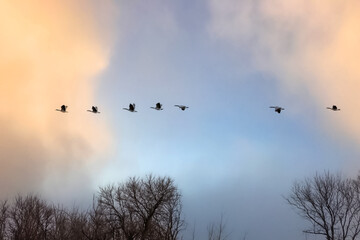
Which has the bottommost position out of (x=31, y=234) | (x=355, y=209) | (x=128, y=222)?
(x=31, y=234)

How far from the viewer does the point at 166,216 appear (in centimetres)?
4562

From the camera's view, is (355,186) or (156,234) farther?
(355,186)

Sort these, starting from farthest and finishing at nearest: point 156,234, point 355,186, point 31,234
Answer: point 355,186 < point 156,234 < point 31,234

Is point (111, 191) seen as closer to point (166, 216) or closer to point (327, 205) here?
point (166, 216)

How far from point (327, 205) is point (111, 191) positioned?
1091 inches

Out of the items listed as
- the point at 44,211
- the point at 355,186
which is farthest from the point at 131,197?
A: the point at 355,186

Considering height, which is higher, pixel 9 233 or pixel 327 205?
pixel 327 205

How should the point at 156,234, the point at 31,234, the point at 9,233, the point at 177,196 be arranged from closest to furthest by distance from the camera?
the point at 31,234 → the point at 156,234 → the point at 177,196 → the point at 9,233

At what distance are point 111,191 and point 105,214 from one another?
5.44 m

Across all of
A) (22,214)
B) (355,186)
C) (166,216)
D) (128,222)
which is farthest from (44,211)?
(355,186)

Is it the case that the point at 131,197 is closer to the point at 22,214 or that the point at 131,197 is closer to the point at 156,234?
the point at 156,234

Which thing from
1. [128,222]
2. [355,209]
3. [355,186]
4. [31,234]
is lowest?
[31,234]

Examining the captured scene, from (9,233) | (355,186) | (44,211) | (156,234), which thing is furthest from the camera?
(44,211)

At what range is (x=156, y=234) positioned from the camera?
40.8 meters
